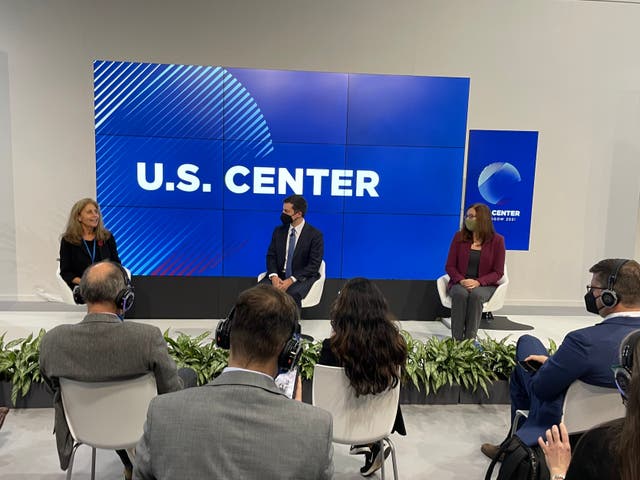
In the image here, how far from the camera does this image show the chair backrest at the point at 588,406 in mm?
2332

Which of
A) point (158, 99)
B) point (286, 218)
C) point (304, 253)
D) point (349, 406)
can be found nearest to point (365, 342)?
point (349, 406)

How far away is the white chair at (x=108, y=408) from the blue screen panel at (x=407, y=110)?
428 centimetres

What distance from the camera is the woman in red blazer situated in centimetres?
513

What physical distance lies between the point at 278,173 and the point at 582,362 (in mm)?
4205

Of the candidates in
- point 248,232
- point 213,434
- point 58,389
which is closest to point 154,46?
point 248,232

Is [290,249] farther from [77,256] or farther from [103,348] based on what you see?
[103,348]

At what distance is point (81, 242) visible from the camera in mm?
4871

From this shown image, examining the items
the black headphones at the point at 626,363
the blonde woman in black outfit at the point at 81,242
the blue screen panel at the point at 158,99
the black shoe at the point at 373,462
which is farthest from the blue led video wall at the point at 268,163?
the black headphones at the point at 626,363

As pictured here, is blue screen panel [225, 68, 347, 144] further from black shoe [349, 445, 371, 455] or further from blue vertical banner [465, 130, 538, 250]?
black shoe [349, 445, 371, 455]

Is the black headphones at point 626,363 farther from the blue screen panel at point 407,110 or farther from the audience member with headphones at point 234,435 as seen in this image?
the blue screen panel at point 407,110

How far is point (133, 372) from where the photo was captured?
2.22 meters

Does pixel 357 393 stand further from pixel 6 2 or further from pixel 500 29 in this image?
pixel 6 2

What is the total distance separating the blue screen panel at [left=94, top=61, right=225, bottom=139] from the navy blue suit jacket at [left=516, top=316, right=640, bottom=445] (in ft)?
14.7

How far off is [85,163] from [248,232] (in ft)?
7.01
